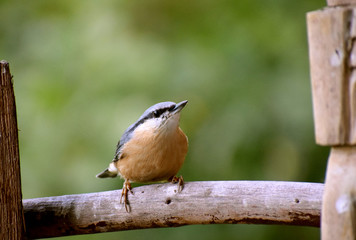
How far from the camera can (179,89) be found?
3174mm

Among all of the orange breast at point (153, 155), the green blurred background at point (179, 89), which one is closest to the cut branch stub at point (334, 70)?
the orange breast at point (153, 155)

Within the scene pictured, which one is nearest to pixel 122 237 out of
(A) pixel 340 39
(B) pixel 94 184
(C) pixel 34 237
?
(B) pixel 94 184

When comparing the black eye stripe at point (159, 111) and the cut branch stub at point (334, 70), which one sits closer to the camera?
the cut branch stub at point (334, 70)

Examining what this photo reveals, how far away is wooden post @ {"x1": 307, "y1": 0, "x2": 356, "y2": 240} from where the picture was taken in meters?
1.49

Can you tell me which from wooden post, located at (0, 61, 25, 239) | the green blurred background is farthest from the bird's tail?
wooden post, located at (0, 61, 25, 239)

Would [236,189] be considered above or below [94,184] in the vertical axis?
above

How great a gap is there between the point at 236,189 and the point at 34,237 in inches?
36.6

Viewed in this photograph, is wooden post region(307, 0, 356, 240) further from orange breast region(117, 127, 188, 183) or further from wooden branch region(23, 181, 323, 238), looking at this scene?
orange breast region(117, 127, 188, 183)

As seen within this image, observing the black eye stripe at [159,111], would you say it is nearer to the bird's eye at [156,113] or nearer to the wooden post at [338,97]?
the bird's eye at [156,113]

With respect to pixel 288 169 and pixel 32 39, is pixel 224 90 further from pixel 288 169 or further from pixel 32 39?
pixel 32 39

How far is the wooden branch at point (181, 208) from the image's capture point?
213 centimetres

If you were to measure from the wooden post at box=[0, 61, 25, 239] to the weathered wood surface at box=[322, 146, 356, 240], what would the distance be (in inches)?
48.4

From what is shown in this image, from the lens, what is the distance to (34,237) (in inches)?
97.1

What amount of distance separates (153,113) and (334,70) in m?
1.35
